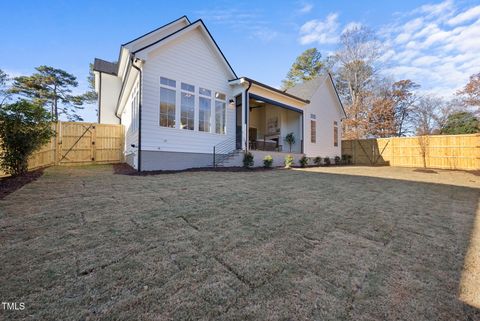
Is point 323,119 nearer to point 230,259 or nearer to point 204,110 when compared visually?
point 204,110

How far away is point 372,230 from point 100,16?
13.7 m

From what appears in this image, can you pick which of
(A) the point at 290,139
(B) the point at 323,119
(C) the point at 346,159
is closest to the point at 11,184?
(A) the point at 290,139

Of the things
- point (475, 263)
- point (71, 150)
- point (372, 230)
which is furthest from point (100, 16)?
point (475, 263)

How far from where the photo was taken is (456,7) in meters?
11.6

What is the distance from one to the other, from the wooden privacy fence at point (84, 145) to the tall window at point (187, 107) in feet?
21.3

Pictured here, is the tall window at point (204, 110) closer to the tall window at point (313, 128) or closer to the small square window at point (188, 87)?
the small square window at point (188, 87)

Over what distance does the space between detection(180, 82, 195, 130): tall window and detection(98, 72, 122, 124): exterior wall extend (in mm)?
10927

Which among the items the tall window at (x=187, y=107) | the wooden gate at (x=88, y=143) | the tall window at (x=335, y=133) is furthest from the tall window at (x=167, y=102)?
the tall window at (x=335, y=133)

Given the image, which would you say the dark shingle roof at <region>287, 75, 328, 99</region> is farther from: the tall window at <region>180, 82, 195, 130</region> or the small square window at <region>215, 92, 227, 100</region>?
the tall window at <region>180, 82, 195, 130</region>

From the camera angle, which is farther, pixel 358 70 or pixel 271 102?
pixel 358 70

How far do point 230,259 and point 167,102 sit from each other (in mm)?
8379

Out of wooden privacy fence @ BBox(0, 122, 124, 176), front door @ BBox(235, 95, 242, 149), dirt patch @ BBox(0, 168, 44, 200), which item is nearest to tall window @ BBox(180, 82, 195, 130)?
front door @ BBox(235, 95, 242, 149)

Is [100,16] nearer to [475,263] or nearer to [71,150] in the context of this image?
[71,150]

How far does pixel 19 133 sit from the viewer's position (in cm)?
615
